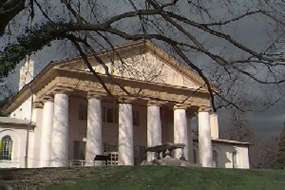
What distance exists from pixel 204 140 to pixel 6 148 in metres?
16.0

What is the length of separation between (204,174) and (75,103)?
23248mm

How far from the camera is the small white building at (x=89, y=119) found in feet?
121

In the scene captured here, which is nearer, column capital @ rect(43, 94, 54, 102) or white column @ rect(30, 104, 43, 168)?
column capital @ rect(43, 94, 54, 102)

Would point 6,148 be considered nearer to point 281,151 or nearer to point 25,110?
point 25,110

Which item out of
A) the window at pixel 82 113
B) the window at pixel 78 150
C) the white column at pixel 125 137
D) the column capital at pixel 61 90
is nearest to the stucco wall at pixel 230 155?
the white column at pixel 125 137

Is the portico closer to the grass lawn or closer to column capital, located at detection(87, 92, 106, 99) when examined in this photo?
column capital, located at detection(87, 92, 106, 99)

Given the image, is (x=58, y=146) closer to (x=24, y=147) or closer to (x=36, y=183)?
(x=24, y=147)

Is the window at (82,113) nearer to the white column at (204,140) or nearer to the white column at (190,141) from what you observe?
the white column at (190,141)

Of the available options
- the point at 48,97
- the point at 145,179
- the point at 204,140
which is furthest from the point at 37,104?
the point at 145,179

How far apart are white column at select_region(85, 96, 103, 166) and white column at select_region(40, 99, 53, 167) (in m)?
3.06

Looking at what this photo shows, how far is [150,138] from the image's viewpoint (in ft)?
131

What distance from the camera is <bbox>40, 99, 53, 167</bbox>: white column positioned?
3791 cm

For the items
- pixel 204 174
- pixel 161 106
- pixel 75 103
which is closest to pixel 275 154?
pixel 161 106

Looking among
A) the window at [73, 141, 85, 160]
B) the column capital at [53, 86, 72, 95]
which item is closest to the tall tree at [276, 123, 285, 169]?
the window at [73, 141, 85, 160]
